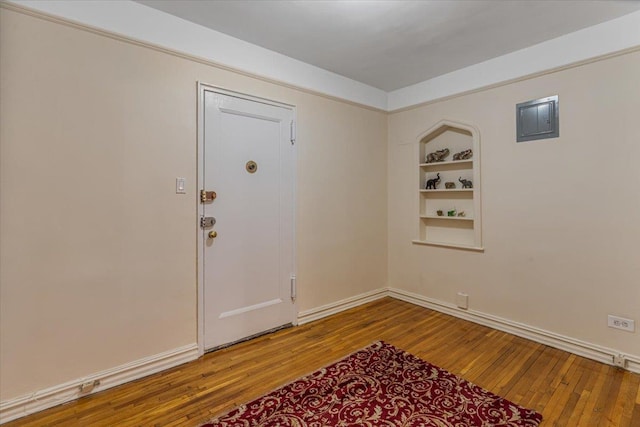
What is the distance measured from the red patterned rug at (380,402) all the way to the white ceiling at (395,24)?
2.68 metres

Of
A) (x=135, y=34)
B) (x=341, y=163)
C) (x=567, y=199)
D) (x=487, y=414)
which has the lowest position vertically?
(x=487, y=414)

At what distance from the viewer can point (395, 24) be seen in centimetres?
244

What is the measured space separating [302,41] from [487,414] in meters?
3.09

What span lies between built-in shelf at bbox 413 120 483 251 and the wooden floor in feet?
3.18

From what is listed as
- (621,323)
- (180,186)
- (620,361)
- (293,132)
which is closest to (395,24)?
(293,132)

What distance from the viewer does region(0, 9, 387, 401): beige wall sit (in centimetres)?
179

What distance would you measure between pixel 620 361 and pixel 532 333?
59 centimetres

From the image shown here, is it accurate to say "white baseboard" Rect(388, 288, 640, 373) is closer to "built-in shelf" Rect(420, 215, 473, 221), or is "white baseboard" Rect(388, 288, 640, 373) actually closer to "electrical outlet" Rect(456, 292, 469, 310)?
"electrical outlet" Rect(456, 292, 469, 310)

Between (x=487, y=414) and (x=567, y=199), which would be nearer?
(x=487, y=414)

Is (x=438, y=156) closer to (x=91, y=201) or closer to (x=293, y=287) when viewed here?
(x=293, y=287)

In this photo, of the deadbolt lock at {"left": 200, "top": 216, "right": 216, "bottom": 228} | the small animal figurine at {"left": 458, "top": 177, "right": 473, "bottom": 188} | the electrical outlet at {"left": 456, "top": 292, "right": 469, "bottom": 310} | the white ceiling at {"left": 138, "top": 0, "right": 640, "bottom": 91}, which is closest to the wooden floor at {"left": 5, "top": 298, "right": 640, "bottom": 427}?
the electrical outlet at {"left": 456, "top": 292, "right": 469, "bottom": 310}

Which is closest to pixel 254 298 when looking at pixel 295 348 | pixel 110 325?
pixel 295 348

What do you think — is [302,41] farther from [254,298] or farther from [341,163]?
[254,298]

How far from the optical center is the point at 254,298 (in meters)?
2.84
